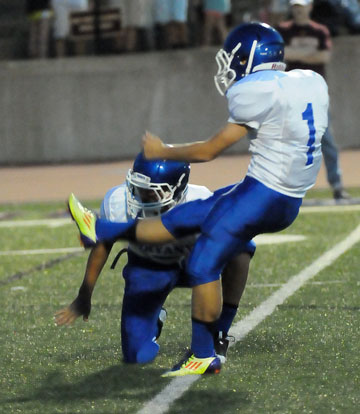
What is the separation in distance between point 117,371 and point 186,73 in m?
11.5

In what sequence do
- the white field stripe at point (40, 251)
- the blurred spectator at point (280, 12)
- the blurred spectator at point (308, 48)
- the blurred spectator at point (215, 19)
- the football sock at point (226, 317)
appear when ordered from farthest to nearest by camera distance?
the blurred spectator at point (215, 19)
the blurred spectator at point (280, 12)
the blurred spectator at point (308, 48)
the white field stripe at point (40, 251)
the football sock at point (226, 317)

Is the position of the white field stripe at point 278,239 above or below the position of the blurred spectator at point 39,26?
above

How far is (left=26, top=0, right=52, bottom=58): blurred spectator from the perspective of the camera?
1575 cm

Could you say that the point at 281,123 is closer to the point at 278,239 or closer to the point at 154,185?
the point at 154,185

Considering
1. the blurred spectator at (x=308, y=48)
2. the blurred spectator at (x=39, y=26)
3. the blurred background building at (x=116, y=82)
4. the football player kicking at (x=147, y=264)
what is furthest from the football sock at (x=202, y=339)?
the blurred spectator at (x=39, y=26)

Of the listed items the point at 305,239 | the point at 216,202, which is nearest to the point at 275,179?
the point at 216,202

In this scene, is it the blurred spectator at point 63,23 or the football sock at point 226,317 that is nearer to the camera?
the football sock at point 226,317

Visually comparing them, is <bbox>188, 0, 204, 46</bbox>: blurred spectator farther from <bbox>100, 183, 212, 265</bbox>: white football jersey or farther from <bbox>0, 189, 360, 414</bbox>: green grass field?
<bbox>100, 183, 212, 265</bbox>: white football jersey

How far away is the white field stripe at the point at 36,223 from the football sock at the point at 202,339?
5.59 meters

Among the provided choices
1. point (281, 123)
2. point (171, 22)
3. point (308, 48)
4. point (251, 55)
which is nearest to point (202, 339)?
point (281, 123)

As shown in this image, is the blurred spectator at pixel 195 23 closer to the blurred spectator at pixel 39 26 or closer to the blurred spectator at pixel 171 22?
the blurred spectator at pixel 171 22

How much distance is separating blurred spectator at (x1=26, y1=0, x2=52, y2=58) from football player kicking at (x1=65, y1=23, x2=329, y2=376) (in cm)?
1141

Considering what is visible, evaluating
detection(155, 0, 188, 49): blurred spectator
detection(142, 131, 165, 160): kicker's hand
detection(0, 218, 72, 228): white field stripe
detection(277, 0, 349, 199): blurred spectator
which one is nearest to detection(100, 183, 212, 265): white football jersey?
detection(142, 131, 165, 160): kicker's hand

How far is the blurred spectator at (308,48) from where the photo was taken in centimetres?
1040
